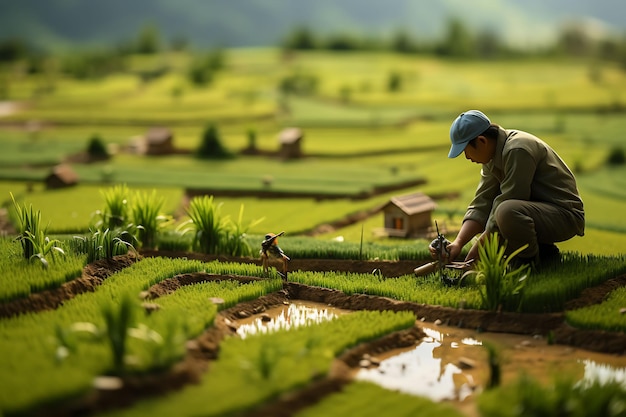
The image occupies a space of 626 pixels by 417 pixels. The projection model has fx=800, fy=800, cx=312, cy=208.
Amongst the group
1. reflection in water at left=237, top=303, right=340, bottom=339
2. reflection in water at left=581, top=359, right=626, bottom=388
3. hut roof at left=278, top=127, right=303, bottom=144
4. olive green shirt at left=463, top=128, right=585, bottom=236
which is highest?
olive green shirt at left=463, top=128, right=585, bottom=236

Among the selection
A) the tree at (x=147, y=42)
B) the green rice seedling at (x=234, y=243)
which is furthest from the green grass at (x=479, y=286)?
the tree at (x=147, y=42)

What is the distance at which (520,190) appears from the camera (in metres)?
6.68

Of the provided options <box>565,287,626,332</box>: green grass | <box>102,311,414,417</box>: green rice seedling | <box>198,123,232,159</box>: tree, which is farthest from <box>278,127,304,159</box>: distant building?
<box>565,287,626,332</box>: green grass

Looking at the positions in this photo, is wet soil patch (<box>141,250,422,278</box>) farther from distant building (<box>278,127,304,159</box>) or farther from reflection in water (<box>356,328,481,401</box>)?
distant building (<box>278,127,304,159</box>)

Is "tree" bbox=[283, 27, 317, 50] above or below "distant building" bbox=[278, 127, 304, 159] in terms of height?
above

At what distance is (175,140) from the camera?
19562 mm

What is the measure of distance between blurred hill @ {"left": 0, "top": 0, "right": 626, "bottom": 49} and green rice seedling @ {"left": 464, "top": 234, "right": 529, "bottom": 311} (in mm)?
42334

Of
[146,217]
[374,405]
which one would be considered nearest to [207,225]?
[146,217]

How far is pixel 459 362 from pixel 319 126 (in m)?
15.8

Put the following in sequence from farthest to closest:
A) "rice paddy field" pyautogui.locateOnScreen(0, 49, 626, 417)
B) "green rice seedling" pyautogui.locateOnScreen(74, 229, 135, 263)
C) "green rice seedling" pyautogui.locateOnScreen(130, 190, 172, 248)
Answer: "green rice seedling" pyautogui.locateOnScreen(130, 190, 172, 248) < "green rice seedling" pyautogui.locateOnScreen(74, 229, 135, 263) < "rice paddy field" pyautogui.locateOnScreen(0, 49, 626, 417)

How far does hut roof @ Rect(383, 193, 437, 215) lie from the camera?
9883 millimetres

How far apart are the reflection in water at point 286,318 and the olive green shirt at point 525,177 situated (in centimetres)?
157

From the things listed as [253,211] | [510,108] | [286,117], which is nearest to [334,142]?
[286,117]

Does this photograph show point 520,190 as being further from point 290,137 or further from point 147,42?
point 147,42
